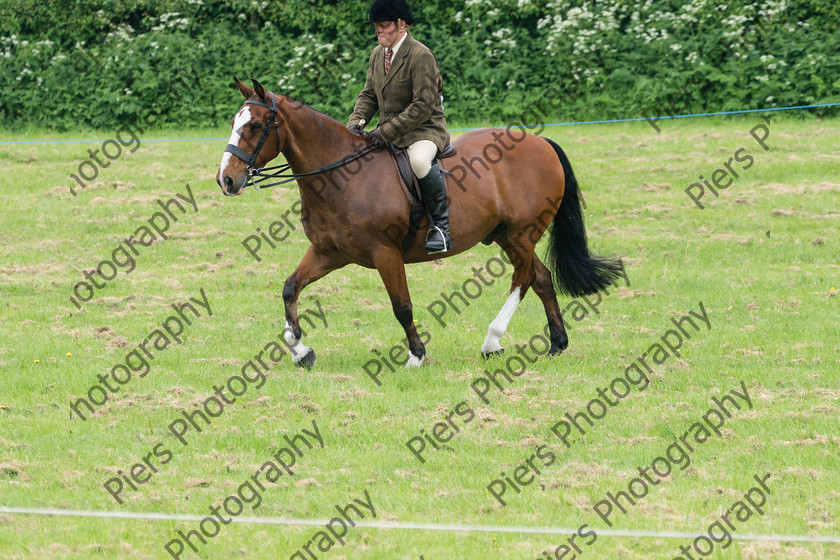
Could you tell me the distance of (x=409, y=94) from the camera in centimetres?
875

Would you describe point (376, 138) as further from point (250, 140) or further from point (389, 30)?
point (250, 140)

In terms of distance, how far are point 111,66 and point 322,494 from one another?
14460 mm

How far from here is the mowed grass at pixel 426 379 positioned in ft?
19.4

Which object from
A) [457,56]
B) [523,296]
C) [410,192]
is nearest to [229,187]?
[410,192]

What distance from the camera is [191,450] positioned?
23.2 ft

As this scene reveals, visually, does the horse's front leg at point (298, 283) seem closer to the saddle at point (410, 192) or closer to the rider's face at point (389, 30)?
the saddle at point (410, 192)

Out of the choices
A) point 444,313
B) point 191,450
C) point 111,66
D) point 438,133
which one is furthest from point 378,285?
point 111,66

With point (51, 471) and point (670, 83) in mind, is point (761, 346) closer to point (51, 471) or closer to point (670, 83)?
point (51, 471)

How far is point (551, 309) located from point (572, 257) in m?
0.61

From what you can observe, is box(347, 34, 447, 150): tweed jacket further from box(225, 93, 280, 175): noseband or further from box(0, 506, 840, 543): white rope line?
box(0, 506, 840, 543): white rope line

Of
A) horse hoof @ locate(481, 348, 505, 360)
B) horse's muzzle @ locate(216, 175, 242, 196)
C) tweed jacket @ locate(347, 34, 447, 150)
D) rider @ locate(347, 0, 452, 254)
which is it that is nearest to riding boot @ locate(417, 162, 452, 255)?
rider @ locate(347, 0, 452, 254)

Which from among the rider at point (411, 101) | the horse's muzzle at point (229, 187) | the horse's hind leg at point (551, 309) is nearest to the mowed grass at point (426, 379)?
the horse's hind leg at point (551, 309)

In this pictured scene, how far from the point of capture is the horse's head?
789 cm

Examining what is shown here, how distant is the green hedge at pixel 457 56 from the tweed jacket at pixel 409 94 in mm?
9299
